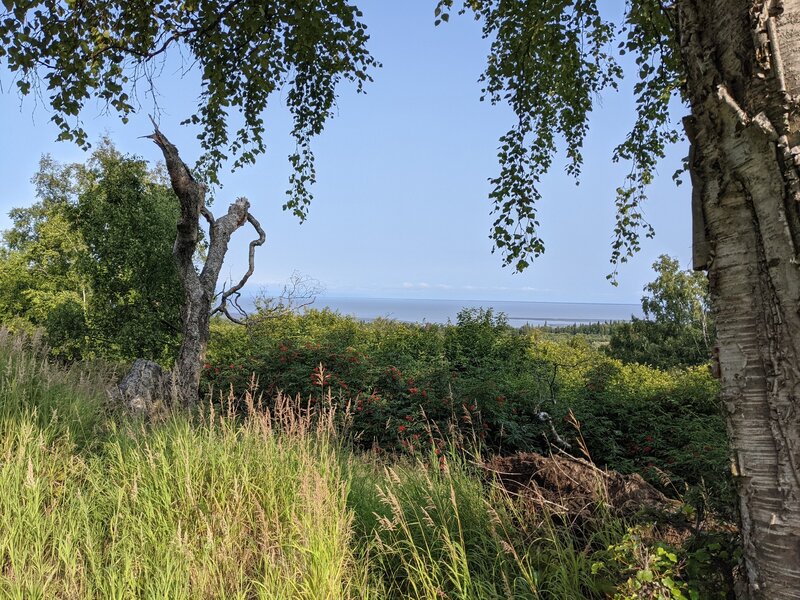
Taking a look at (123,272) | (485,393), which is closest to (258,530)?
(485,393)

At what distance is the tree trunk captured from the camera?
1.79 metres

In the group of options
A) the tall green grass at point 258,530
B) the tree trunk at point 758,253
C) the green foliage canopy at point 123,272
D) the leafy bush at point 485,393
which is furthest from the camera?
the green foliage canopy at point 123,272

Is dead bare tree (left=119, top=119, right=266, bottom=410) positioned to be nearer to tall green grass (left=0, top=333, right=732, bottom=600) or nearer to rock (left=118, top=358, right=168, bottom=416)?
rock (left=118, top=358, right=168, bottom=416)

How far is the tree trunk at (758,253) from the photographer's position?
179 centimetres

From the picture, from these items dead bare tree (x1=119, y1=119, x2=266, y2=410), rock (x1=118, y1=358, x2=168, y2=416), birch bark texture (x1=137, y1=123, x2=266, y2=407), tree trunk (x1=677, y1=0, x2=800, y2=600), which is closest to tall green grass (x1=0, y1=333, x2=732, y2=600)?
tree trunk (x1=677, y1=0, x2=800, y2=600)

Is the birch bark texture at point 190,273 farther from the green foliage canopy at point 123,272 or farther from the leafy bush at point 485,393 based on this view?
the green foliage canopy at point 123,272

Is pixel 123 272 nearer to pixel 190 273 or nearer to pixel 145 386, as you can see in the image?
pixel 190 273

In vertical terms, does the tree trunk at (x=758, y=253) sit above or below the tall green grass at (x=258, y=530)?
above

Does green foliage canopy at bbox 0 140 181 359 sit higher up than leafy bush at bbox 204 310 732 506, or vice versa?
green foliage canopy at bbox 0 140 181 359

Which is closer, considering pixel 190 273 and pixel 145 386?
pixel 145 386

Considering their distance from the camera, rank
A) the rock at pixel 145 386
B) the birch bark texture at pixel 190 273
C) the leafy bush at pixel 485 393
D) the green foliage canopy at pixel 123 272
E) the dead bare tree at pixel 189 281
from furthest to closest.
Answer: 1. the green foliage canopy at pixel 123 272
2. the birch bark texture at pixel 190 273
3. the dead bare tree at pixel 189 281
4. the leafy bush at pixel 485 393
5. the rock at pixel 145 386

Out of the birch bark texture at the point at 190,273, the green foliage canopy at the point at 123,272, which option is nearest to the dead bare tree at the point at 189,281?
the birch bark texture at the point at 190,273

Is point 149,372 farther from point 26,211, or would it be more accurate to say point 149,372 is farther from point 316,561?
point 26,211

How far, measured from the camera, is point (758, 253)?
1.89 m
